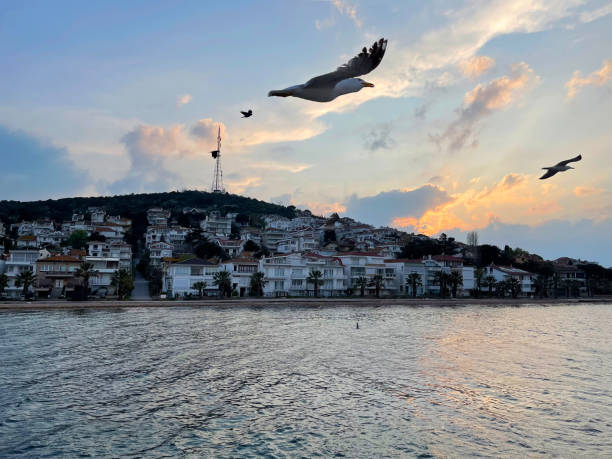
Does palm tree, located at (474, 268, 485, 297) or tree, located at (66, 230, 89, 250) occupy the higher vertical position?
tree, located at (66, 230, 89, 250)

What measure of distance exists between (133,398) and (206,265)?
49.0 m

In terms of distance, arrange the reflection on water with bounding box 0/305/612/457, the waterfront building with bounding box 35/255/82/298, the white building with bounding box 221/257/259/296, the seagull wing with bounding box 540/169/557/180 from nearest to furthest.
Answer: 1. the reflection on water with bounding box 0/305/612/457
2. the seagull wing with bounding box 540/169/557/180
3. the waterfront building with bounding box 35/255/82/298
4. the white building with bounding box 221/257/259/296

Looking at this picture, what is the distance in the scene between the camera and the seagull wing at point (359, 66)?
19.3 feet

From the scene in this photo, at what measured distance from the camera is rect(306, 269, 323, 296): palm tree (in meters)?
67.1

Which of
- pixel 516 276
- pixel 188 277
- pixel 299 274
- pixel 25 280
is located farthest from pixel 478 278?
pixel 25 280

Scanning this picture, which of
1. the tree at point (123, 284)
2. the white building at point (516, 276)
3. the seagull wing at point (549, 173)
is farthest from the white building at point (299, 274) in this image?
the seagull wing at point (549, 173)

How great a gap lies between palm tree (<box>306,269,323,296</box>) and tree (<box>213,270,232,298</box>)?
12288 millimetres

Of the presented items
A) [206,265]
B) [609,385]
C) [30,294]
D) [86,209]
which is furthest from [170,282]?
[86,209]

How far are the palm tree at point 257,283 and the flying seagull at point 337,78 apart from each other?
194ft

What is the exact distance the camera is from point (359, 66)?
19.6ft

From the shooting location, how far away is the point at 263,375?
19.9 metres

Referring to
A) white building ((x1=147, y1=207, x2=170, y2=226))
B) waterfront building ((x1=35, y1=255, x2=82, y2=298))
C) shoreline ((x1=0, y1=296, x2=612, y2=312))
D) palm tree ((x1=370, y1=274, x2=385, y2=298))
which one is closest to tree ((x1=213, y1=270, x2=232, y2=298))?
shoreline ((x1=0, y1=296, x2=612, y2=312))

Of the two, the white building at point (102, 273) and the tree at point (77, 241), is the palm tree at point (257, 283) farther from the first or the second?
the tree at point (77, 241)

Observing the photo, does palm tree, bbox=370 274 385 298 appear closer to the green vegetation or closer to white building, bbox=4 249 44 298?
the green vegetation
